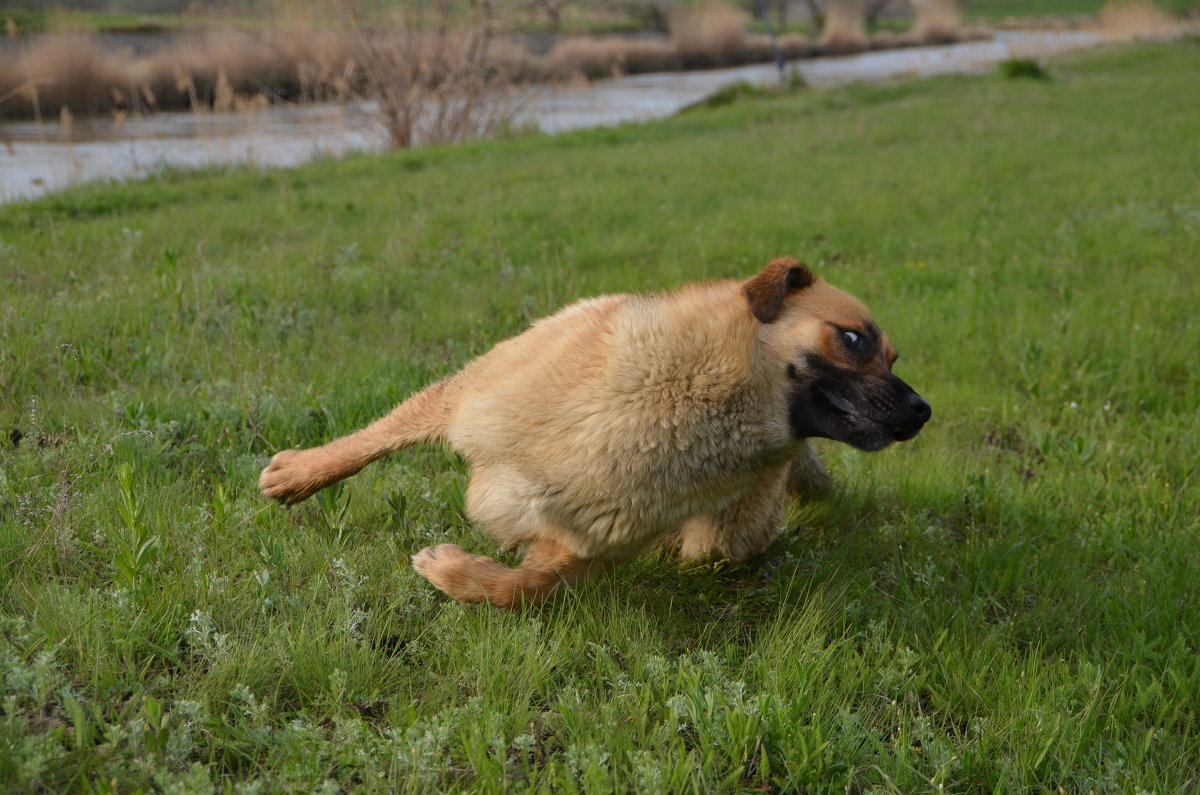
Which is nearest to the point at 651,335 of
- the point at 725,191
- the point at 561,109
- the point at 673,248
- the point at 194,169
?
the point at 673,248

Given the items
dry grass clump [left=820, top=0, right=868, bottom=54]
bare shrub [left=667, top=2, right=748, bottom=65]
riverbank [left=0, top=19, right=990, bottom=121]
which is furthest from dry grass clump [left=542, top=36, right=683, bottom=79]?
dry grass clump [left=820, top=0, right=868, bottom=54]

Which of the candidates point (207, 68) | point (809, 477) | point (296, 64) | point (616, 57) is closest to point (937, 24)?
point (616, 57)

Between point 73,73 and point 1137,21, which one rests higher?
point 1137,21

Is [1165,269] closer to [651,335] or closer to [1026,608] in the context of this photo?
[1026,608]

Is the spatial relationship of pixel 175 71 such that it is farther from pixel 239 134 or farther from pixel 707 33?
pixel 707 33

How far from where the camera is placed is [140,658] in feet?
8.53

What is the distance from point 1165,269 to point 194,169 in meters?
9.00

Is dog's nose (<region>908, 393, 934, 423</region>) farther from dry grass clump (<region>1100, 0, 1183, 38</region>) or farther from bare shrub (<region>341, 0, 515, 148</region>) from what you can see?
dry grass clump (<region>1100, 0, 1183, 38</region>)

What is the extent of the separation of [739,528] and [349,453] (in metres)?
1.40

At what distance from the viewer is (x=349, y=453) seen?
3.32 metres

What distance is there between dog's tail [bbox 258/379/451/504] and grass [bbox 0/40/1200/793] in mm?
133

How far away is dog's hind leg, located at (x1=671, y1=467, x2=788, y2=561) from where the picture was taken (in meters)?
3.37

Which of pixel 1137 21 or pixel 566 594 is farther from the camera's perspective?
pixel 1137 21

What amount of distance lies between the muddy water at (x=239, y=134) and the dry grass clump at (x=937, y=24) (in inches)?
696
